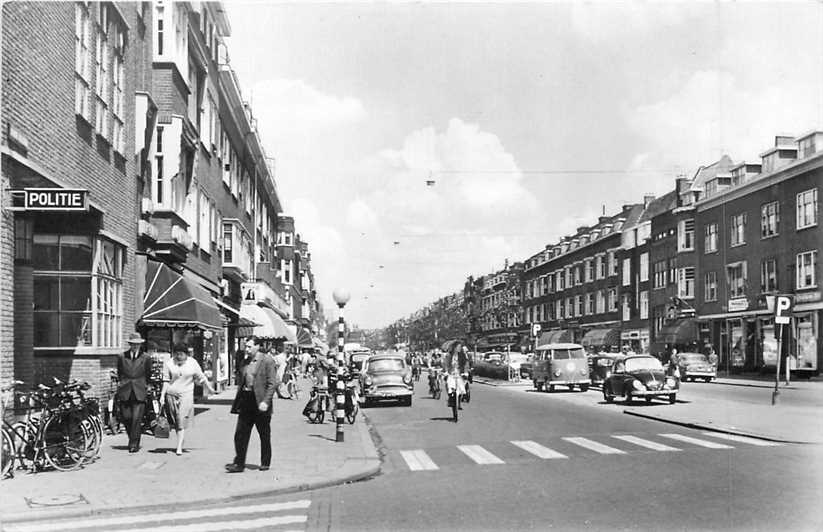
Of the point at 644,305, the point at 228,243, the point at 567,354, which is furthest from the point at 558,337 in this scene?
the point at 228,243

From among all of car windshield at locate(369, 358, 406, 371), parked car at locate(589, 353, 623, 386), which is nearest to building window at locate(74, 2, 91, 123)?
car windshield at locate(369, 358, 406, 371)

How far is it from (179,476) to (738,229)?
44.0m

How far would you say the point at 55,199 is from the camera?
11.9 m

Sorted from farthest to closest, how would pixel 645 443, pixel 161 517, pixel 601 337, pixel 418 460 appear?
1. pixel 601 337
2. pixel 645 443
3. pixel 418 460
4. pixel 161 517

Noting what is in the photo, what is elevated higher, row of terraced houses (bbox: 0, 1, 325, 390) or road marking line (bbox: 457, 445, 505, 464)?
row of terraced houses (bbox: 0, 1, 325, 390)

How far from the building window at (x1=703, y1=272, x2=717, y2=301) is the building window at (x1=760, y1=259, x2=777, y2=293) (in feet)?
19.5

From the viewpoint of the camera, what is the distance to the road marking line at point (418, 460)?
12.4m

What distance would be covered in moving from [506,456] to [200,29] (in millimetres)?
19193

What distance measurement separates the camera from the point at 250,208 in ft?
142

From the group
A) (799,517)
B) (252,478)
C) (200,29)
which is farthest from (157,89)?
(799,517)

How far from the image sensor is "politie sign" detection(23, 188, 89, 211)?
466 inches

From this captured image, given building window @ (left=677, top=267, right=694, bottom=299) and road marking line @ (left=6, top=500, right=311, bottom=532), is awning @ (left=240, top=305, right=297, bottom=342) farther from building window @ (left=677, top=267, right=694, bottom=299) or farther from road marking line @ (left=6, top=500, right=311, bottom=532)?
building window @ (left=677, top=267, right=694, bottom=299)

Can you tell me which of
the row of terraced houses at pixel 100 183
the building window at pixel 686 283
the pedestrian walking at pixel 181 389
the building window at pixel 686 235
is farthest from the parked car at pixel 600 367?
the pedestrian walking at pixel 181 389

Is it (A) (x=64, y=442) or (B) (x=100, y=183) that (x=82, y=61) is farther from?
(A) (x=64, y=442)
